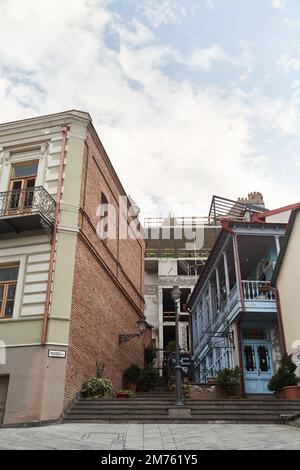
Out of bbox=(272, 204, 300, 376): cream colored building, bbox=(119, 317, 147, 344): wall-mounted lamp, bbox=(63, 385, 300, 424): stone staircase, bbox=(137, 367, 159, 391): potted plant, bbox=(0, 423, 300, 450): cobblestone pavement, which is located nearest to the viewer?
bbox=(0, 423, 300, 450): cobblestone pavement

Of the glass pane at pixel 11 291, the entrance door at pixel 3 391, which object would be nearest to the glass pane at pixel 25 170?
the glass pane at pixel 11 291

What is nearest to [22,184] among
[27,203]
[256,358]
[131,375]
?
[27,203]

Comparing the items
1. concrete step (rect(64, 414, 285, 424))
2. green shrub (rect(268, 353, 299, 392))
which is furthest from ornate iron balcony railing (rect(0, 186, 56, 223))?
green shrub (rect(268, 353, 299, 392))

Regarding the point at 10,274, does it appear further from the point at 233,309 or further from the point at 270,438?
the point at 270,438

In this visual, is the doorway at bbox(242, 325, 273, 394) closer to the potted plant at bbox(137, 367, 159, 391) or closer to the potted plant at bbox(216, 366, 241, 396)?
the potted plant at bbox(216, 366, 241, 396)

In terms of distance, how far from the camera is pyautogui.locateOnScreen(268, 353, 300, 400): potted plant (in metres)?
13.2

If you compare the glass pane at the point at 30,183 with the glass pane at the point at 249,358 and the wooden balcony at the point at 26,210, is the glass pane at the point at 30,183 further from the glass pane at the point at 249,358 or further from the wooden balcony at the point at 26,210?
the glass pane at the point at 249,358

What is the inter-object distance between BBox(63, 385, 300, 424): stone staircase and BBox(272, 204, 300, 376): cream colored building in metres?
2.68

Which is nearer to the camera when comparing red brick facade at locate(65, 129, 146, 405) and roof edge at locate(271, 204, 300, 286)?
red brick facade at locate(65, 129, 146, 405)

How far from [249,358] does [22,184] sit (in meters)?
10.2

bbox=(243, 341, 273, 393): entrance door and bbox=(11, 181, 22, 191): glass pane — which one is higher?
bbox=(11, 181, 22, 191): glass pane

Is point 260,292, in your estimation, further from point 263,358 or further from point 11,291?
point 11,291

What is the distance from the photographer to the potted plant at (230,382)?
14.6m
